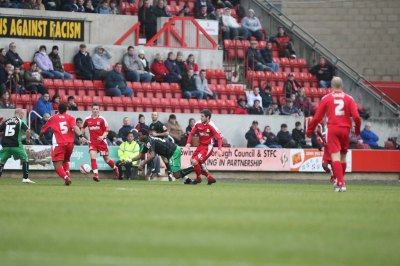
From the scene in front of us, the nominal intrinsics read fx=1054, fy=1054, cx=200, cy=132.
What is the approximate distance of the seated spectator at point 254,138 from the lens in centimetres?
3481

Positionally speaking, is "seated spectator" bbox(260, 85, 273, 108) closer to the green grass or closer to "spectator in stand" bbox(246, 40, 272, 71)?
"spectator in stand" bbox(246, 40, 272, 71)

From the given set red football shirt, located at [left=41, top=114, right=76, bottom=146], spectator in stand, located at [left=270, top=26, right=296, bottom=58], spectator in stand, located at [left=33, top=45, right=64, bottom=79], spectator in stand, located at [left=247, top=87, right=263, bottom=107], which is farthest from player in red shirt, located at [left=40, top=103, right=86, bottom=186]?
spectator in stand, located at [left=270, top=26, right=296, bottom=58]

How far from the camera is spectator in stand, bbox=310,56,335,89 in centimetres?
4052

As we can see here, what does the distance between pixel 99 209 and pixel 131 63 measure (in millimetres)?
22353

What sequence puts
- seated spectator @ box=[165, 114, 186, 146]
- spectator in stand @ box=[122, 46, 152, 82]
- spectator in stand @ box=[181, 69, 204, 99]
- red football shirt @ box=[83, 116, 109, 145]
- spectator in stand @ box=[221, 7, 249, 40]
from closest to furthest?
1. red football shirt @ box=[83, 116, 109, 145]
2. seated spectator @ box=[165, 114, 186, 146]
3. spectator in stand @ box=[122, 46, 152, 82]
4. spectator in stand @ box=[181, 69, 204, 99]
5. spectator in stand @ box=[221, 7, 249, 40]

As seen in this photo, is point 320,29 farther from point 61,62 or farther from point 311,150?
point 61,62

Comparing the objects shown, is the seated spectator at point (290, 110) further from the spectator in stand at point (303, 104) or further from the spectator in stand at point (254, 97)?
the spectator in stand at point (254, 97)

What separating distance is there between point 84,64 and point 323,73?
10209 mm

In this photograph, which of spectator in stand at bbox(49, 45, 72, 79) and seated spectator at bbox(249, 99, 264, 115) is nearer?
spectator in stand at bbox(49, 45, 72, 79)

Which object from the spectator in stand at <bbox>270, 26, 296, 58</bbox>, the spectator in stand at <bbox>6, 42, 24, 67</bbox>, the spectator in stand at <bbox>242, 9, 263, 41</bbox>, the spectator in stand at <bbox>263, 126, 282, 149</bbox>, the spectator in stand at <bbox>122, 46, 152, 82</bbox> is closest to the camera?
the spectator in stand at <bbox>6, 42, 24, 67</bbox>

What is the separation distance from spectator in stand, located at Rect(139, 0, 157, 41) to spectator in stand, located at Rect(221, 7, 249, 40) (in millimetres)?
2908

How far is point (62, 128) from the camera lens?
964 inches

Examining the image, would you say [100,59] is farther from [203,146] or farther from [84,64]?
[203,146]

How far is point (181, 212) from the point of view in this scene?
1380 centimetres
